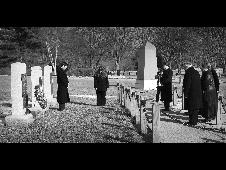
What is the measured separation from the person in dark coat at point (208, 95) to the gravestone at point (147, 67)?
41.0ft

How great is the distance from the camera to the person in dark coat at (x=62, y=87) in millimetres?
15211

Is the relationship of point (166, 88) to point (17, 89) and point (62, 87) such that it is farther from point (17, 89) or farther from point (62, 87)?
point (17, 89)

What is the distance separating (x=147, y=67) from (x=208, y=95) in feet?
42.0

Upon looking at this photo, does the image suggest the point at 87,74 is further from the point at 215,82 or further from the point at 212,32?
the point at 215,82

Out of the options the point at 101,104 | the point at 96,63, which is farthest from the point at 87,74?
the point at 101,104

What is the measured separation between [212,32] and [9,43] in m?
27.1

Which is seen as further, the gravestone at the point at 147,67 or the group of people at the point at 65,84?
the gravestone at the point at 147,67

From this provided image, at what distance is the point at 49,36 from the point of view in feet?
191

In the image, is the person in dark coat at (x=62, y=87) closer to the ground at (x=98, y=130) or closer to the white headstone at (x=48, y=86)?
the ground at (x=98, y=130)

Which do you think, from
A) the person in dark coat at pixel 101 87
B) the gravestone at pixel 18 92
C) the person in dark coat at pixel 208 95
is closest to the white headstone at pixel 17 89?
the gravestone at pixel 18 92

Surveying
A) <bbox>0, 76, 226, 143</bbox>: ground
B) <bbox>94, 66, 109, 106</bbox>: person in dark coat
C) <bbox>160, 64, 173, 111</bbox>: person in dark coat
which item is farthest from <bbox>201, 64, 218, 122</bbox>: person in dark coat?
<bbox>94, 66, 109, 106</bbox>: person in dark coat

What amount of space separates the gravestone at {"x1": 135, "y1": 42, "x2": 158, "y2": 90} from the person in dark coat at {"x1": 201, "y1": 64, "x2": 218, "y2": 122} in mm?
12489

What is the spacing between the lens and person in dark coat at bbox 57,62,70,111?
15.2 m

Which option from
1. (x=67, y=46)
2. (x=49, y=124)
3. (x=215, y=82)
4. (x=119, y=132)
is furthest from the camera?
(x=67, y=46)
